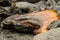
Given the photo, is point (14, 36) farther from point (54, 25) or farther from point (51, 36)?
point (51, 36)

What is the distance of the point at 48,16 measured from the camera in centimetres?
565

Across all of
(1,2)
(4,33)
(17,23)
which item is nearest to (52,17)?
(17,23)

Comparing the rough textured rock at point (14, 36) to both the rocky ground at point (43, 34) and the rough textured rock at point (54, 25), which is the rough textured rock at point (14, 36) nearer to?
the rocky ground at point (43, 34)

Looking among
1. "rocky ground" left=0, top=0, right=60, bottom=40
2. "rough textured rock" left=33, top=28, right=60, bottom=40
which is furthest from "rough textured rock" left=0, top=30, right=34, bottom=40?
"rough textured rock" left=33, top=28, right=60, bottom=40

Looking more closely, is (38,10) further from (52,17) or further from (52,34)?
(52,34)

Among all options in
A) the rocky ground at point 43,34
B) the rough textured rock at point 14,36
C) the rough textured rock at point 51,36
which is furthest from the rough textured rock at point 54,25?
the rough textured rock at point 51,36

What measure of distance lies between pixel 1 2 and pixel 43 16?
231 centimetres

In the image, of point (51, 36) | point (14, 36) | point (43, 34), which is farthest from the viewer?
point (14, 36)

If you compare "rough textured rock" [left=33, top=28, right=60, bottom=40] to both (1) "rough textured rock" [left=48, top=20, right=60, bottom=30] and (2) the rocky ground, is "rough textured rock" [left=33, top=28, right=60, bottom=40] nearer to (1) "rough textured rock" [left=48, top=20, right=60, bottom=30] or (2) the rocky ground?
(2) the rocky ground

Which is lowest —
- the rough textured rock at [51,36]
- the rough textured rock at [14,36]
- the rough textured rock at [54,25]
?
the rough textured rock at [14,36]

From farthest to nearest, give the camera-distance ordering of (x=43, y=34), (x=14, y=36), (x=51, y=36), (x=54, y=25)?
1. (x=14, y=36)
2. (x=54, y=25)
3. (x=43, y=34)
4. (x=51, y=36)

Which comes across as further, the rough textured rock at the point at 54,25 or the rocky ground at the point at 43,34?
the rough textured rock at the point at 54,25

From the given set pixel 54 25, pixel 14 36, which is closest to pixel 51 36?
pixel 54 25

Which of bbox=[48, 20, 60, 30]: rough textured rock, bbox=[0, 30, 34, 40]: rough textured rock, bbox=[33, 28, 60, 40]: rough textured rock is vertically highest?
bbox=[33, 28, 60, 40]: rough textured rock
